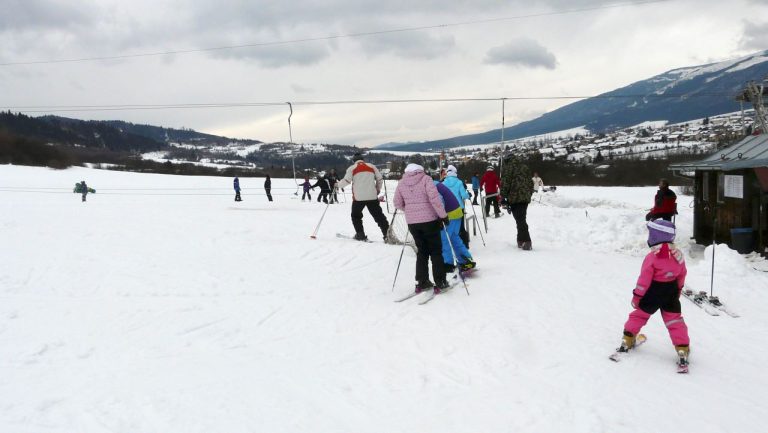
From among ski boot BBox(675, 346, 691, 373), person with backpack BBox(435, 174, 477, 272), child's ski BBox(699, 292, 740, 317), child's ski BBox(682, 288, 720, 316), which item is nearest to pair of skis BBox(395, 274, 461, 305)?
person with backpack BBox(435, 174, 477, 272)

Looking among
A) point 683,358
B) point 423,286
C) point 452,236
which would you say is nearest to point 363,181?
point 452,236

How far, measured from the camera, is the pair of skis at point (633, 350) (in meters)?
4.52

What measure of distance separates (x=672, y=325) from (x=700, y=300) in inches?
99.7

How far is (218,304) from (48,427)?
10.4ft

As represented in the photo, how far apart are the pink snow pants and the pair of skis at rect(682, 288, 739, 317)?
2.07 metres

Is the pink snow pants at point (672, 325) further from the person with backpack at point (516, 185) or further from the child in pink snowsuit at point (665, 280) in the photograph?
the person with backpack at point (516, 185)

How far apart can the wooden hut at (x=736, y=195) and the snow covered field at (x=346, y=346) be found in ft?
8.16

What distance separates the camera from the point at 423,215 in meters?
6.79

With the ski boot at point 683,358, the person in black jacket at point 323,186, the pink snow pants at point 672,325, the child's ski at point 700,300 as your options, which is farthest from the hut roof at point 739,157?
the person in black jacket at point 323,186

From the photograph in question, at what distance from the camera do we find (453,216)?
26.0ft

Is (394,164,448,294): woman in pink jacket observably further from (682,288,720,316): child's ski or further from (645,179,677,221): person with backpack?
(645,179,677,221): person with backpack

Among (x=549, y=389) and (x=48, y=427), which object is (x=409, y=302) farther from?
(x=48, y=427)

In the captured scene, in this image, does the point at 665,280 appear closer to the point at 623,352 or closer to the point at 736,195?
the point at 623,352

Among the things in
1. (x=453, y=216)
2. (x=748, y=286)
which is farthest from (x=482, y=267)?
(x=748, y=286)
